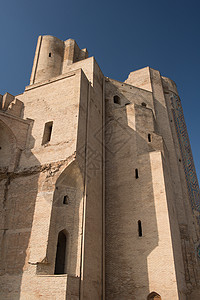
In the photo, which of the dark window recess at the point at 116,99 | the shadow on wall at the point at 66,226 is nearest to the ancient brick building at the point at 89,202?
the shadow on wall at the point at 66,226

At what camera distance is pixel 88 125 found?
1162cm

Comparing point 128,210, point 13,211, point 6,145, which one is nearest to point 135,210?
point 128,210

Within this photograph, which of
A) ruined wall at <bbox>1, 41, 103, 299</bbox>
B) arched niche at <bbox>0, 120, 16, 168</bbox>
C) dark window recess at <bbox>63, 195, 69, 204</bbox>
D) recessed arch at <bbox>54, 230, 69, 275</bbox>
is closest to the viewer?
ruined wall at <bbox>1, 41, 103, 299</bbox>

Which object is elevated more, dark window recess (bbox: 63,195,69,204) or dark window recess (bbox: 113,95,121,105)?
dark window recess (bbox: 113,95,121,105)

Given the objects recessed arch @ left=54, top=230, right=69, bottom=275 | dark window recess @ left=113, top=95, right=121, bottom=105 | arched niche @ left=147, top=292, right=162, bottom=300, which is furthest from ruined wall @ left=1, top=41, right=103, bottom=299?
dark window recess @ left=113, top=95, right=121, bottom=105

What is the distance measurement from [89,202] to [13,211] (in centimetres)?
284

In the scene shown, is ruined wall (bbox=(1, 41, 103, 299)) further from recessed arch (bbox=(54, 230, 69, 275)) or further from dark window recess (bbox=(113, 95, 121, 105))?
dark window recess (bbox=(113, 95, 121, 105))

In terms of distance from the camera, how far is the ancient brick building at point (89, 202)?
28.9ft

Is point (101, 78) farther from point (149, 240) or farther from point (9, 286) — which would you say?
point (9, 286)

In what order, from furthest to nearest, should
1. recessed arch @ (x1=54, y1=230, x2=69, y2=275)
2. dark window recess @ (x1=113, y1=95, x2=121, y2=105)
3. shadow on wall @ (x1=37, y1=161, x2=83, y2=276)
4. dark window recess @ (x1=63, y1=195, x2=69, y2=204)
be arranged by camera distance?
1. dark window recess @ (x1=113, y1=95, x2=121, y2=105)
2. dark window recess @ (x1=63, y1=195, x2=69, y2=204)
3. recessed arch @ (x1=54, y1=230, x2=69, y2=275)
4. shadow on wall @ (x1=37, y1=161, x2=83, y2=276)

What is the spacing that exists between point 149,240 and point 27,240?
4.48 metres

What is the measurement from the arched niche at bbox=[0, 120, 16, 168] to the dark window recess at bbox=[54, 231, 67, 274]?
3.83 m

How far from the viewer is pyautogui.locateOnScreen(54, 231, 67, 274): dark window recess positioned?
9148 mm

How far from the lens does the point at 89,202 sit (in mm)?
10062
